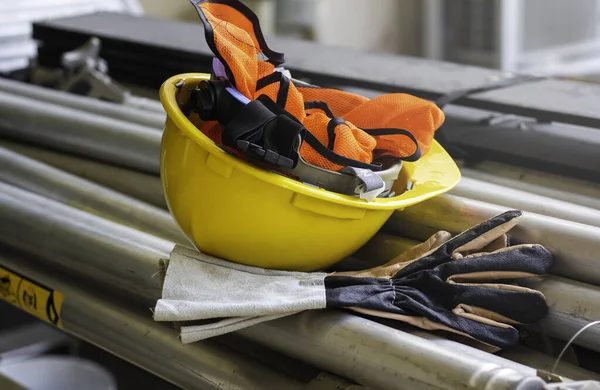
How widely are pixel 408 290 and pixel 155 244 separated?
40 centimetres

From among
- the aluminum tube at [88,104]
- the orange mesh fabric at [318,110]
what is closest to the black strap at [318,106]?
the orange mesh fabric at [318,110]

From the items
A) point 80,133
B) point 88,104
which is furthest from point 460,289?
point 88,104

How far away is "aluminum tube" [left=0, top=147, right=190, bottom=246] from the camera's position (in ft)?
3.94

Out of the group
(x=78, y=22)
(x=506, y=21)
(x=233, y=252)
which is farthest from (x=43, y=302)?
(x=506, y=21)

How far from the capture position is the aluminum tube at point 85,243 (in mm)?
1046

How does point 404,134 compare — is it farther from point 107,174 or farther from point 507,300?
point 107,174

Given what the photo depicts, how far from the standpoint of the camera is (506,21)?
3.47m

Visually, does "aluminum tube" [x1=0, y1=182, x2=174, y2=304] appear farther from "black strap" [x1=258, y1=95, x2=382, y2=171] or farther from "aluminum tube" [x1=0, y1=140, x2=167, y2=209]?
"black strap" [x1=258, y1=95, x2=382, y2=171]

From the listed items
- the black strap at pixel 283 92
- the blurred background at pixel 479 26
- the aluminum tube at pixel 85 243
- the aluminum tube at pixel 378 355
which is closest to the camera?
the aluminum tube at pixel 378 355

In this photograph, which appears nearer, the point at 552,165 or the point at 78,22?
the point at 552,165

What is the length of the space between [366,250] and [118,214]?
0.46 m

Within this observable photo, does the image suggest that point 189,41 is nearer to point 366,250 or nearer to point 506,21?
point 366,250

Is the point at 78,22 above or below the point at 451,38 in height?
above

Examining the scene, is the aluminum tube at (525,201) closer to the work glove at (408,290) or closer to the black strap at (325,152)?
the work glove at (408,290)
